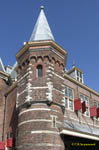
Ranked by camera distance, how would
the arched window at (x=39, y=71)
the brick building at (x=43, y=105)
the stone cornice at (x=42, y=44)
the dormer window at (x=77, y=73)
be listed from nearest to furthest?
the brick building at (x=43, y=105), the arched window at (x=39, y=71), the stone cornice at (x=42, y=44), the dormer window at (x=77, y=73)

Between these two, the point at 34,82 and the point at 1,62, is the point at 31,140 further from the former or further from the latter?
the point at 1,62

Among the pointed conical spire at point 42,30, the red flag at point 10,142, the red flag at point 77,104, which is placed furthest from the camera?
the red flag at point 77,104

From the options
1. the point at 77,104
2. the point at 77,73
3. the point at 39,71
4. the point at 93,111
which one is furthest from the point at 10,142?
the point at 77,73

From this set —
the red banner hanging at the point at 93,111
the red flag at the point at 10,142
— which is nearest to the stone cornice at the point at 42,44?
the red flag at the point at 10,142

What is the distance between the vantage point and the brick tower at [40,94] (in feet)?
43.7

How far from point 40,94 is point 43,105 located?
0.83 m

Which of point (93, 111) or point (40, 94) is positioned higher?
point (40, 94)

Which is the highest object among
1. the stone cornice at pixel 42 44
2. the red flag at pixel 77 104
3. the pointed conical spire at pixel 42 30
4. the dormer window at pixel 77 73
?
the pointed conical spire at pixel 42 30

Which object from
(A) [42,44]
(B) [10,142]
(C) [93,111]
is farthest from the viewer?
(C) [93,111]

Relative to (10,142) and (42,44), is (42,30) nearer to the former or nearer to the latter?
(42,44)

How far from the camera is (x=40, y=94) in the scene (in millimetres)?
14391

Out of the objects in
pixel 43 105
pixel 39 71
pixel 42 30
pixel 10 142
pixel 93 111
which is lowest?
pixel 10 142

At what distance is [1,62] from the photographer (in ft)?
80.4

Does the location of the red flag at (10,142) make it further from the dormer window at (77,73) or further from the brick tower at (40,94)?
the dormer window at (77,73)
